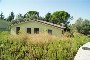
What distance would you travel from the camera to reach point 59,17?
74.9m

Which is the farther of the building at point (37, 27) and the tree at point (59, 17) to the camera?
the tree at point (59, 17)

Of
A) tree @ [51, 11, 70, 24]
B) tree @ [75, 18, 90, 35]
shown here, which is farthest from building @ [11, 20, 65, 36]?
tree @ [51, 11, 70, 24]

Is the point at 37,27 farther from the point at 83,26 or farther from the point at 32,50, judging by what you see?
the point at 32,50

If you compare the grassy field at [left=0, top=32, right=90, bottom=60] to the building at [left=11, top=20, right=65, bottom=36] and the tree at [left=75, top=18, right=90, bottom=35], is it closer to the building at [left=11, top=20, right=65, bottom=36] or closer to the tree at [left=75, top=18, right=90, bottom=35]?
the building at [left=11, top=20, right=65, bottom=36]

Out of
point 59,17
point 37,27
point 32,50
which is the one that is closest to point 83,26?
point 37,27

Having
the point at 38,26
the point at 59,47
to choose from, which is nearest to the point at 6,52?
the point at 59,47

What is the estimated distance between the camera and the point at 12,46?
11594 millimetres

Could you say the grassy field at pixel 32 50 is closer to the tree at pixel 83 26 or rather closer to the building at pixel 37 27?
the building at pixel 37 27

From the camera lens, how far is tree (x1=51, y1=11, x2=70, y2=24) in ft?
236

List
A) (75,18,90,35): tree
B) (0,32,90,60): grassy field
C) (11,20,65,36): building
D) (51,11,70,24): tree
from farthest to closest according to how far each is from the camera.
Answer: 1. (51,11,70,24): tree
2. (75,18,90,35): tree
3. (11,20,65,36): building
4. (0,32,90,60): grassy field

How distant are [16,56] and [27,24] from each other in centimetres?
2741

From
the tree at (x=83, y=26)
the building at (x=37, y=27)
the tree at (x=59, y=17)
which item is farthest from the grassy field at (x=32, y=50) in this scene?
the tree at (x=59, y=17)

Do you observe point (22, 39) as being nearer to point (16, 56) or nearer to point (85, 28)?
point (16, 56)

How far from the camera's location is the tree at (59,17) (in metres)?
72.1
